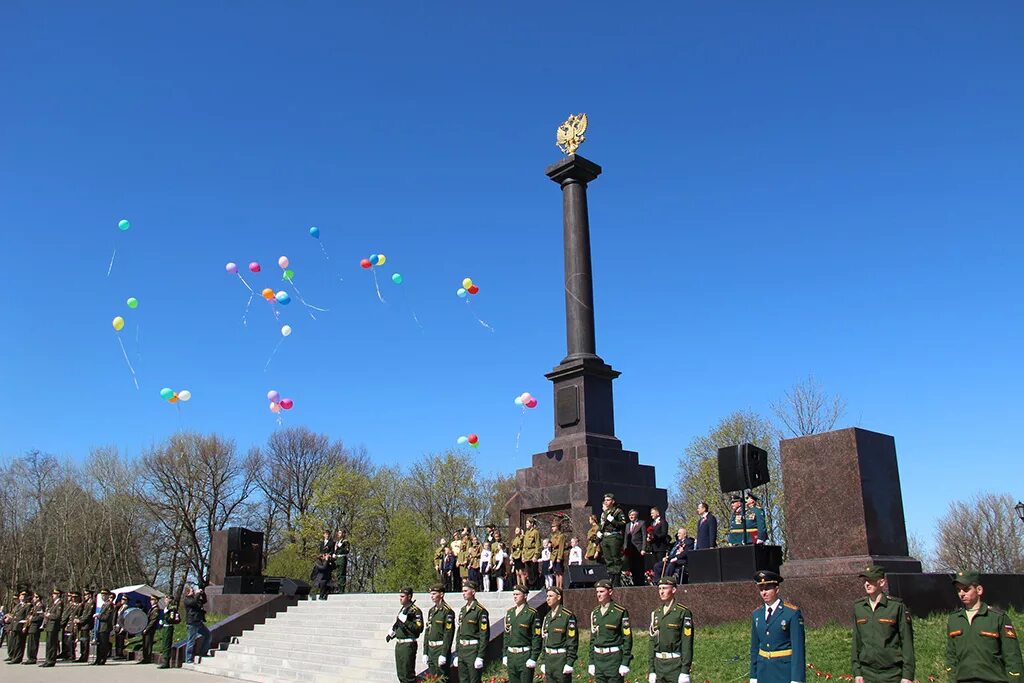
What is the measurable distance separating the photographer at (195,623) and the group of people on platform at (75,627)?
4.01ft

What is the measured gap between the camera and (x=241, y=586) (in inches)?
1000

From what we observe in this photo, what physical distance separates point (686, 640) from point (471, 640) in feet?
12.6

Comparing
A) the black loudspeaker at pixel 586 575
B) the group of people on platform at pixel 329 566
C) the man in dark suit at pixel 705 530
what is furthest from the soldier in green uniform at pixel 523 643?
the group of people on platform at pixel 329 566

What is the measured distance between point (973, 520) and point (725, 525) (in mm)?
20505

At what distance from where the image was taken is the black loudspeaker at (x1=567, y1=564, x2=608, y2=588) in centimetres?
1783

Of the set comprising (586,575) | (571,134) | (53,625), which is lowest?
(53,625)

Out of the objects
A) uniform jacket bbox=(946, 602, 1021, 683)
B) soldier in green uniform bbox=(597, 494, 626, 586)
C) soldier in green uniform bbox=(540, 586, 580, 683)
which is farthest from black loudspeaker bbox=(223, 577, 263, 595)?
uniform jacket bbox=(946, 602, 1021, 683)

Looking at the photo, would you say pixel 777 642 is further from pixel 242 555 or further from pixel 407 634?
pixel 242 555

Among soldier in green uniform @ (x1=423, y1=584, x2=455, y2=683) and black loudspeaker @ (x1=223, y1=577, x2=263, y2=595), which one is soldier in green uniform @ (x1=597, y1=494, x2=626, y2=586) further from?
black loudspeaker @ (x1=223, y1=577, x2=263, y2=595)

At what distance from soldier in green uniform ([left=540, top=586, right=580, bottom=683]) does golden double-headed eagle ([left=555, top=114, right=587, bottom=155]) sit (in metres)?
17.5

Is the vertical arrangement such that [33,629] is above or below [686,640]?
below

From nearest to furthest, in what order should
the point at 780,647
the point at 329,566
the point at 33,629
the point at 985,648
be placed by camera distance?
the point at 985,648 → the point at 780,647 → the point at 33,629 → the point at 329,566

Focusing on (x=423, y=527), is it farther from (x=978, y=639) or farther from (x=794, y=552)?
(x=978, y=639)

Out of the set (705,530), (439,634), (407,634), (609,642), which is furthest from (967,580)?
(705,530)
